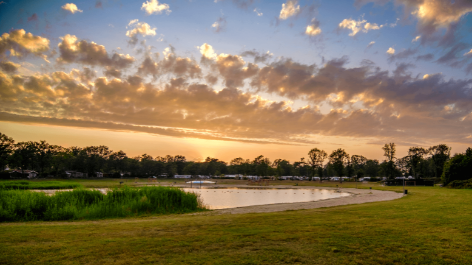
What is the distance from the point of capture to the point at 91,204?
19375 millimetres

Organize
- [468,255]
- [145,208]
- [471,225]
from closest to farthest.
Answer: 1. [468,255]
2. [471,225]
3. [145,208]

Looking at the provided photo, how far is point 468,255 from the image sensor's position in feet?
23.6

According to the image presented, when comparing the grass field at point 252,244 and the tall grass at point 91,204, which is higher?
the grass field at point 252,244

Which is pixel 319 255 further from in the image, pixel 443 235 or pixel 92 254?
pixel 92 254

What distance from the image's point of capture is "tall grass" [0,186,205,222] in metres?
16.5

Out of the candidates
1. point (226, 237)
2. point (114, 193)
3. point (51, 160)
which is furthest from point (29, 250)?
point (51, 160)

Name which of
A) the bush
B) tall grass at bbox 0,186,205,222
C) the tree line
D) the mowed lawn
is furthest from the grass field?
the tree line

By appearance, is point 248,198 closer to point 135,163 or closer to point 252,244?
point 252,244

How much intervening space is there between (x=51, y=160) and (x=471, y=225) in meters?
125

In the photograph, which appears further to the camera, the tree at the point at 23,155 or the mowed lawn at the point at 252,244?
the tree at the point at 23,155

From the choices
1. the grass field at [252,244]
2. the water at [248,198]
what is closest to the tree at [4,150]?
the water at [248,198]

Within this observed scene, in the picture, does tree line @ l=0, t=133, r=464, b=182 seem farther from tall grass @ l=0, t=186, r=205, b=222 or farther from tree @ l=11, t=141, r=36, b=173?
tall grass @ l=0, t=186, r=205, b=222

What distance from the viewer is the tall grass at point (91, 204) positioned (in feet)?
54.0

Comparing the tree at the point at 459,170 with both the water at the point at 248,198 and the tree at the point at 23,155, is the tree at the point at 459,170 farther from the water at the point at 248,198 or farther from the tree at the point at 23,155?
the tree at the point at 23,155
